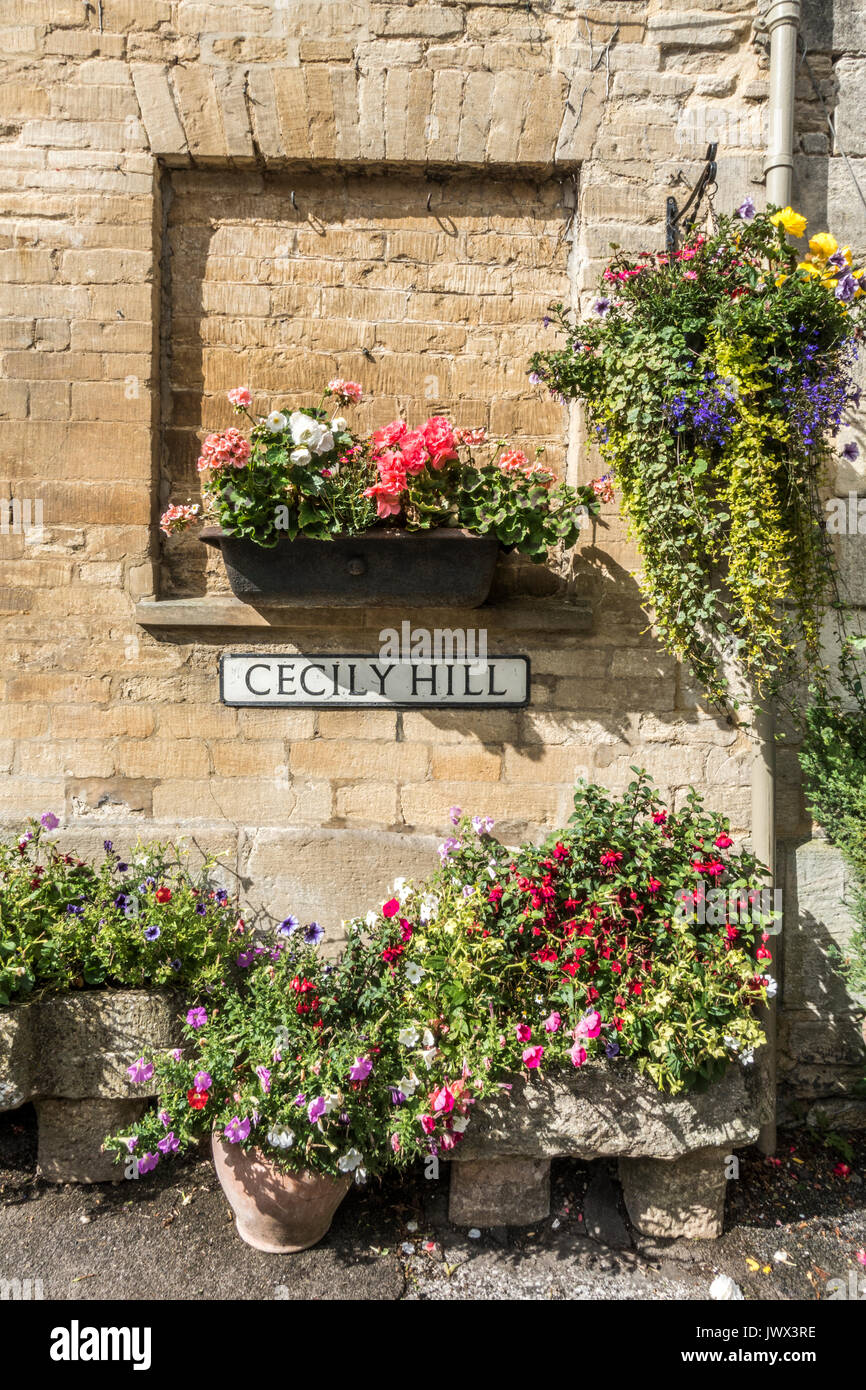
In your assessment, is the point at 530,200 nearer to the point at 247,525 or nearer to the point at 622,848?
the point at 247,525

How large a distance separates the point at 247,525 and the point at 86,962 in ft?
5.36

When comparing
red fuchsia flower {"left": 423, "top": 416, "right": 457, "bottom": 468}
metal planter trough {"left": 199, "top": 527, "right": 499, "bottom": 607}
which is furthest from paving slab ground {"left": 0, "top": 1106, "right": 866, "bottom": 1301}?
red fuchsia flower {"left": 423, "top": 416, "right": 457, "bottom": 468}

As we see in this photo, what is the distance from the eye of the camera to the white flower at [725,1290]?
8.63 feet

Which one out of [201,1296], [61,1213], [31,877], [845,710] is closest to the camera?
[201,1296]

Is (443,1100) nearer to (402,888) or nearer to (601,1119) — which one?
(601,1119)

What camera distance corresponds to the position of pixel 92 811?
3.36m

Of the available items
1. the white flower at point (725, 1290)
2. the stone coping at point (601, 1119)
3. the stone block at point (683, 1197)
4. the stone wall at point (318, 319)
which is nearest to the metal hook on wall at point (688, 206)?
the stone wall at point (318, 319)

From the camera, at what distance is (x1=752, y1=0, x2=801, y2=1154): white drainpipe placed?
313 cm

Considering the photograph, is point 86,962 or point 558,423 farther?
point 558,423

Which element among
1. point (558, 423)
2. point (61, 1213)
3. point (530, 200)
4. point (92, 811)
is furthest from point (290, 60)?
point (61, 1213)

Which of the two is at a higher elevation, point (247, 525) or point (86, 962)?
point (247, 525)

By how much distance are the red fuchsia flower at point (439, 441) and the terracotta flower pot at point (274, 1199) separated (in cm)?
238

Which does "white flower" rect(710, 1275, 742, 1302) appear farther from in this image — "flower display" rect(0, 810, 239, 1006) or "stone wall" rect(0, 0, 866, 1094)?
"flower display" rect(0, 810, 239, 1006)

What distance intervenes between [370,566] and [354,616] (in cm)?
27
